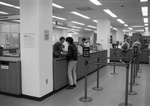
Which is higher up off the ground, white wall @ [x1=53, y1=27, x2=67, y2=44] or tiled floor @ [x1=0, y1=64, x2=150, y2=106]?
white wall @ [x1=53, y1=27, x2=67, y2=44]

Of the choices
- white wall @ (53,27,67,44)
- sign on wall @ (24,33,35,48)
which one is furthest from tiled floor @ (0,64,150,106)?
white wall @ (53,27,67,44)

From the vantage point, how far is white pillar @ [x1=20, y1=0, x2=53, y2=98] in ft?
11.8

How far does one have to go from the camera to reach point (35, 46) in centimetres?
363

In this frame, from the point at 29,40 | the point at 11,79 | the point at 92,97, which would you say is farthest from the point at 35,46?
the point at 92,97

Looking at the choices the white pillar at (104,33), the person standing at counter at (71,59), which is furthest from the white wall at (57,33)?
the person standing at counter at (71,59)

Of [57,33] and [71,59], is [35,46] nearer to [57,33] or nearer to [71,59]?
[71,59]

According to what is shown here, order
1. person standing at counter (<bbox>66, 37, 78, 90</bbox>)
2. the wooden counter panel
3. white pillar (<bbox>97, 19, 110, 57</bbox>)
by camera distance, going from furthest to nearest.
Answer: white pillar (<bbox>97, 19, 110, 57</bbox>)
person standing at counter (<bbox>66, 37, 78, 90</bbox>)
the wooden counter panel

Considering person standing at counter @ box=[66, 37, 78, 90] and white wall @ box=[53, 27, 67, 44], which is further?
white wall @ box=[53, 27, 67, 44]

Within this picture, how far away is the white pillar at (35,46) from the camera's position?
3.61 m

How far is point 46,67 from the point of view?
3863 mm

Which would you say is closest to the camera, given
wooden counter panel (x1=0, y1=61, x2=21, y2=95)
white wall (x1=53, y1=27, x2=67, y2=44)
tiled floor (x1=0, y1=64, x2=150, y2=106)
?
tiled floor (x1=0, y1=64, x2=150, y2=106)

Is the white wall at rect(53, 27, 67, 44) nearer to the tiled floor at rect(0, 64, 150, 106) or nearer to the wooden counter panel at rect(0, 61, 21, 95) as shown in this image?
the tiled floor at rect(0, 64, 150, 106)

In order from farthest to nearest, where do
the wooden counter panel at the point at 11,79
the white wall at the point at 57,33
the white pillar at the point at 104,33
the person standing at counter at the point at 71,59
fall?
the white wall at the point at 57,33 < the white pillar at the point at 104,33 < the person standing at counter at the point at 71,59 < the wooden counter panel at the point at 11,79

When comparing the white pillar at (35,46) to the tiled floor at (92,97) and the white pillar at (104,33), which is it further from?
the white pillar at (104,33)
